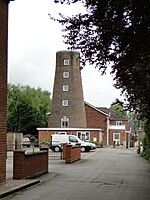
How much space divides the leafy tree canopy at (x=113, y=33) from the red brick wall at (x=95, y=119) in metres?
77.6

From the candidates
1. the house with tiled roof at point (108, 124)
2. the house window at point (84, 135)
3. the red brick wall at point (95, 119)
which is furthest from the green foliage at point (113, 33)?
the red brick wall at point (95, 119)

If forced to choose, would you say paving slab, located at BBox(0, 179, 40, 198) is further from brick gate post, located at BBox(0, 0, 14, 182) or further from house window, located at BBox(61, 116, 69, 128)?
house window, located at BBox(61, 116, 69, 128)

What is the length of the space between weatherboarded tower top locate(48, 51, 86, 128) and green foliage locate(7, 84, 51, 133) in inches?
449

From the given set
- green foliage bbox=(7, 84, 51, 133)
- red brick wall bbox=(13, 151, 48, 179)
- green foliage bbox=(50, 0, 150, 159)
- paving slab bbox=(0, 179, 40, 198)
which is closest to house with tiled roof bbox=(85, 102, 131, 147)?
green foliage bbox=(7, 84, 51, 133)

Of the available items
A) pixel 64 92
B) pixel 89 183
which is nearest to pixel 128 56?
pixel 89 183

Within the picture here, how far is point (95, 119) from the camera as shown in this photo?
90.4m

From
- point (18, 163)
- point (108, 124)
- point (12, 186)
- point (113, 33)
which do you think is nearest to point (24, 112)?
point (108, 124)

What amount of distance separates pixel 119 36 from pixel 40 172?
46.1 feet

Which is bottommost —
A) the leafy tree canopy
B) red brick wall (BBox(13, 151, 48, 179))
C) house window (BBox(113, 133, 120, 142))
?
red brick wall (BBox(13, 151, 48, 179))

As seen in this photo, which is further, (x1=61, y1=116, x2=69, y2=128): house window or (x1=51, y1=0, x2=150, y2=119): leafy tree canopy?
(x1=61, y1=116, x2=69, y2=128): house window

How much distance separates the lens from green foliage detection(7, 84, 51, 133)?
8925 centimetres

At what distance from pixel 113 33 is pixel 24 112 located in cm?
8160

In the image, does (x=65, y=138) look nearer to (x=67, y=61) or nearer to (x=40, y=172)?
(x=67, y=61)

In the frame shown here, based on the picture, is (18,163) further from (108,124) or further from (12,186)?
(108,124)
